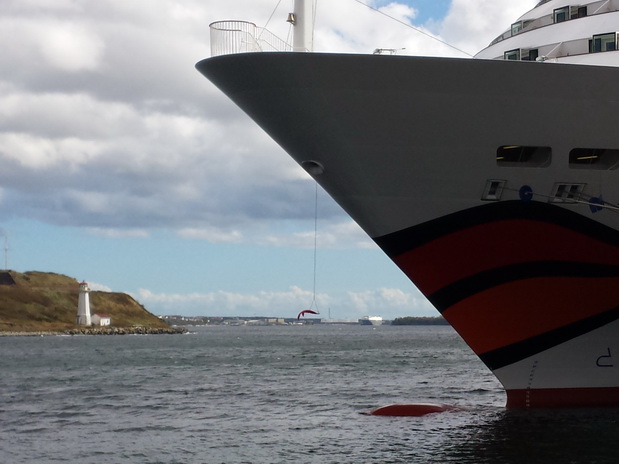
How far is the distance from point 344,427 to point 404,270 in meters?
5.33

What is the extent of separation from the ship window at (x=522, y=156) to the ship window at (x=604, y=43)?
299cm

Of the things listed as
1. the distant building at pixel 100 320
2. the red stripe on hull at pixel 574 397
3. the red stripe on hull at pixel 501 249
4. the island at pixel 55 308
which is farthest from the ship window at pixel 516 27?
the distant building at pixel 100 320

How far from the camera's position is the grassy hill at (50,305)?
146625mm

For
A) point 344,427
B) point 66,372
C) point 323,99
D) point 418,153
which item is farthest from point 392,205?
point 66,372

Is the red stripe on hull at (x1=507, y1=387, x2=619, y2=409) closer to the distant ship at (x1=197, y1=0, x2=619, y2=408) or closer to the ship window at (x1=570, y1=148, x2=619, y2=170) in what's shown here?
the distant ship at (x1=197, y1=0, x2=619, y2=408)

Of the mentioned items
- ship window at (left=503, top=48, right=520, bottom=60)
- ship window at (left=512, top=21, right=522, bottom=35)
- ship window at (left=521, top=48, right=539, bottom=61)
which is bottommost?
ship window at (left=521, top=48, right=539, bottom=61)

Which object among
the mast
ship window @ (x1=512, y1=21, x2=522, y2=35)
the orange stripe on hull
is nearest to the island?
ship window @ (x1=512, y1=21, x2=522, y2=35)

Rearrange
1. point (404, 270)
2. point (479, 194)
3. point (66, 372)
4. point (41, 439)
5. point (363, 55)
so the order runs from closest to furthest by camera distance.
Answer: point (363, 55), point (479, 194), point (404, 270), point (41, 439), point (66, 372)

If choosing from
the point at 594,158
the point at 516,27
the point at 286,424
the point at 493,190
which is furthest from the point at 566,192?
the point at 286,424

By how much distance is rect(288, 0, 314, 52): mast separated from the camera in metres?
15.4

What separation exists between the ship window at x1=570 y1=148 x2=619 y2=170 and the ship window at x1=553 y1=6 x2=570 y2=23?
14.4ft

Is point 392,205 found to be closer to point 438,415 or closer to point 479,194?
point 479,194

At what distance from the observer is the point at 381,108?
15.3m

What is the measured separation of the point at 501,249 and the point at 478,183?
1.46 m
